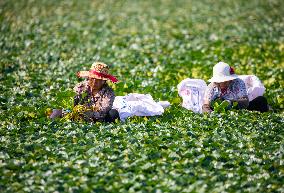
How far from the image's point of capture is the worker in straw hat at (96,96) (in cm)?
1179

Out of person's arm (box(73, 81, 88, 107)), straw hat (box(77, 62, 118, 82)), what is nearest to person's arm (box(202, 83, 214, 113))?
straw hat (box(77, 62, 118, 82))

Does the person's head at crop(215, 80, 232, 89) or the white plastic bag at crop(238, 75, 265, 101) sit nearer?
the person's head at crop(215, 80, 232, 89)

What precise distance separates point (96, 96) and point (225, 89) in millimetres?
3082

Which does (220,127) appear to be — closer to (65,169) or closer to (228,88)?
(228,88)

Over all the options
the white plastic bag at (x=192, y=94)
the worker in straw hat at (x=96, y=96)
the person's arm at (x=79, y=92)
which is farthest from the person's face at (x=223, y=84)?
the person's arm at (x=79, y=92)

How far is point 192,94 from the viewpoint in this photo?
1310cm

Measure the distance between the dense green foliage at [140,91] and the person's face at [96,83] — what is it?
735 millimetres

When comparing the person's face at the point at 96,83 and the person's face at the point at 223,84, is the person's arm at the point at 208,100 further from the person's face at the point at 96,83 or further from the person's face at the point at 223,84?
the person's face at the point at 96,83

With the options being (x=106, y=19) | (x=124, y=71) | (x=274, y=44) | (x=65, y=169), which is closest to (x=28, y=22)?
(x=106, y=19)

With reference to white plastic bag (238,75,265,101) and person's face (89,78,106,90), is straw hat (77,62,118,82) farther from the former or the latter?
white plastic bag (238,75,265,101)

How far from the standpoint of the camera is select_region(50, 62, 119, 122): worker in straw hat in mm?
11789

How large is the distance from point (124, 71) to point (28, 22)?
9.17 meters

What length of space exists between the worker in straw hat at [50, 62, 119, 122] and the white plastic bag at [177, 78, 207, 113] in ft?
6.25

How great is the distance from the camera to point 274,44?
20609 millimetres
